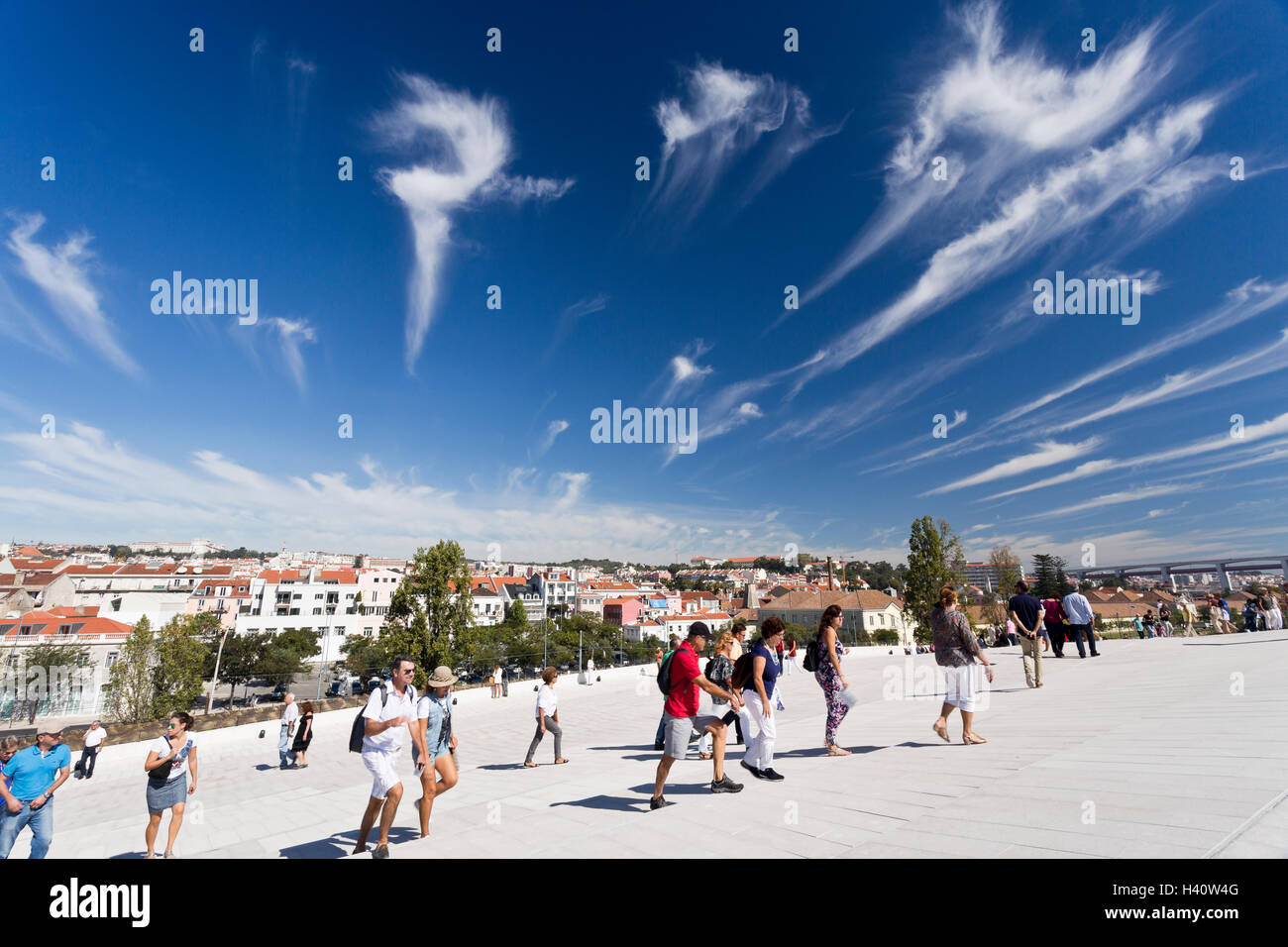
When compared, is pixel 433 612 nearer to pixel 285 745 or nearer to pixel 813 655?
pixel 285 745

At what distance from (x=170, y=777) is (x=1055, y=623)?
17176 mm

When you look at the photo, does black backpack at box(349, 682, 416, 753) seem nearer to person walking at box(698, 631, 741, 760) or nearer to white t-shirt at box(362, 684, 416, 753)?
white t-shirt at box(362, 684, 416, 753)

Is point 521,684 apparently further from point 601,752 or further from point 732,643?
point 732,643

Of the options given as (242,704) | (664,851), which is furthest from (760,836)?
(242,704)

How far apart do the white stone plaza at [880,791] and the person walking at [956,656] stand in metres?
0.37

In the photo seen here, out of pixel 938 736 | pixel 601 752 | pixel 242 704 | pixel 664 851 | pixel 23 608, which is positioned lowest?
pixel 242 704

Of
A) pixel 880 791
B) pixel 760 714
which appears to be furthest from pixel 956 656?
pixel 760 714

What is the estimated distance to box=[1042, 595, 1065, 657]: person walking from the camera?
1355 cm

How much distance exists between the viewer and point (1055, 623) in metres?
13.9

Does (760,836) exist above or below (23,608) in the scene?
above
